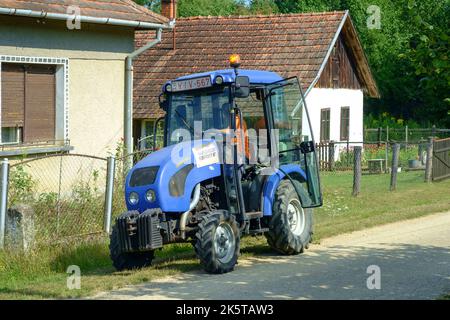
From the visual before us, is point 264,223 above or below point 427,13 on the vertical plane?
below

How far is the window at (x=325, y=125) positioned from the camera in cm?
3372

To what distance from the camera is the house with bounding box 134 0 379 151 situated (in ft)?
102

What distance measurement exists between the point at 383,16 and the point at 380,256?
4046 cm

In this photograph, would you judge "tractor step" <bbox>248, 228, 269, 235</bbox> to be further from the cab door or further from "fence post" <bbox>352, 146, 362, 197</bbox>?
"fence post" <bbox>352, 146, 362, 197</bbox>

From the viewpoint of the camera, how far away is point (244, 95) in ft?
39.0

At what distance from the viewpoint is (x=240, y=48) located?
3234 cm

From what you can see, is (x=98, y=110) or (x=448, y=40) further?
(x=98, y=110)

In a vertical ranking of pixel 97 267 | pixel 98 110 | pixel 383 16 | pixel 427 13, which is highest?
pixel 383 16

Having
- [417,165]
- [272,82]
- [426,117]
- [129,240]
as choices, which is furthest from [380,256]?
[426,117]

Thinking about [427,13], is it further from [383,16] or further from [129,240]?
[383,16]

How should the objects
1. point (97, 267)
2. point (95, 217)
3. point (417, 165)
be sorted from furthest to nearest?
point (417, 165) → point (95, 217) → point (97, 267)

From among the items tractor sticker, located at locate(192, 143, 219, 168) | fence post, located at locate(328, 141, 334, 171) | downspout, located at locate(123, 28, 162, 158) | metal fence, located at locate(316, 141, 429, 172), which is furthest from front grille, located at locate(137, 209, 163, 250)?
fence post, located at locate(328, 141, 334, 171)

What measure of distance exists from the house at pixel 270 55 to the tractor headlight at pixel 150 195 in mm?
18729

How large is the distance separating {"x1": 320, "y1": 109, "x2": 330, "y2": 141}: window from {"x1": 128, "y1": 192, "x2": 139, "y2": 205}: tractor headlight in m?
22.6
